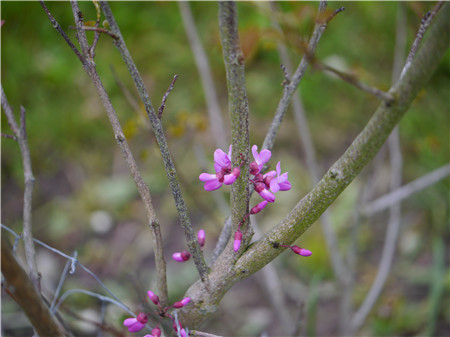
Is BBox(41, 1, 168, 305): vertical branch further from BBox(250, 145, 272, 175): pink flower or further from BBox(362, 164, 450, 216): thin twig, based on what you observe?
BBox(362, 164, 450, 216): thin twig

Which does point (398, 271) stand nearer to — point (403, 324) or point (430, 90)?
point (403, 324)

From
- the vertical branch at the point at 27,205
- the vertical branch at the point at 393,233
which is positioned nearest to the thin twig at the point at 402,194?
the vertical branch at the point at 393,233

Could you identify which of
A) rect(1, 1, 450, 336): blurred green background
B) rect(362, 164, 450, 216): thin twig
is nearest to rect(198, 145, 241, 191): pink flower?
rect(362, 164, 450, 216): thin twig

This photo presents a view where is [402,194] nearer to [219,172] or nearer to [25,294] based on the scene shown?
[219,172]

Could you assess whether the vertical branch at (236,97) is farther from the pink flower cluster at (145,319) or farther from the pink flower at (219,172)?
the pink flower cluster at (145,319)

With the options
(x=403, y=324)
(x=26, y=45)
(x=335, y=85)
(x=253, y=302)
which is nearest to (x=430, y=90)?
(x=335, y=85)
